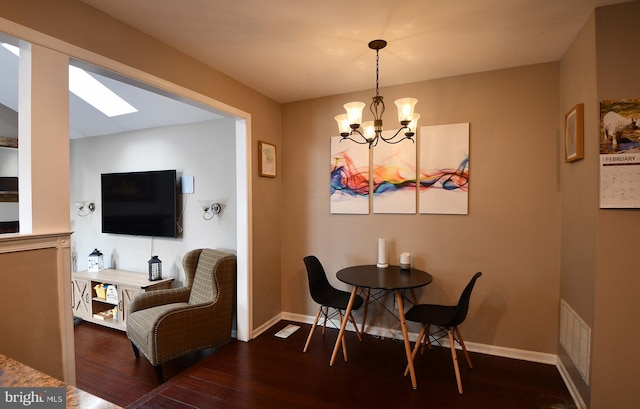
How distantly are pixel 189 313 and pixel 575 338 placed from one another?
9.59 ft

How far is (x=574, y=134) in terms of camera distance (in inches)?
83.5

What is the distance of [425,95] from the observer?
2926 millimetres

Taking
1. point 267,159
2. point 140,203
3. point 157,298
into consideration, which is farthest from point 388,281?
point 140,203

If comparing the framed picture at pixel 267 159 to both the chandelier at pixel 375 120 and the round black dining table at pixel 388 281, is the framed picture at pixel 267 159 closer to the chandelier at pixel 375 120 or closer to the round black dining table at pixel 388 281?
the chandelier at pixel 375 120

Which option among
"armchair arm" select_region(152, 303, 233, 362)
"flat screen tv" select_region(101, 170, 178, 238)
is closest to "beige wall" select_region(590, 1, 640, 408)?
"armchair arm" select_region(152, 303, 233, 362)

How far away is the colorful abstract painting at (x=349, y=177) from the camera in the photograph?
10.4 feet

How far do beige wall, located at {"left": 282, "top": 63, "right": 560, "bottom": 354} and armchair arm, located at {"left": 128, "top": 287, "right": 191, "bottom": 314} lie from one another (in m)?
1.83

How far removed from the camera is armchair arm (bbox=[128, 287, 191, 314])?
288 centimetres

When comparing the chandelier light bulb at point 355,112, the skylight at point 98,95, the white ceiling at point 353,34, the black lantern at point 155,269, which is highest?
the skylight at point 98,95

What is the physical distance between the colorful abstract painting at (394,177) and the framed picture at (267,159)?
1.10 m

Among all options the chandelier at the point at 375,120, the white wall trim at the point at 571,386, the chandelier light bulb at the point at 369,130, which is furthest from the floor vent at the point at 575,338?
the chandelier light bulb at the point at 369,130

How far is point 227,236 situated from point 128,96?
6.33ft

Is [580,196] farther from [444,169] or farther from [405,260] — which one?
[405,260]

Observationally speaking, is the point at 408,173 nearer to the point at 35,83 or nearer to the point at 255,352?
the point at 255,352
